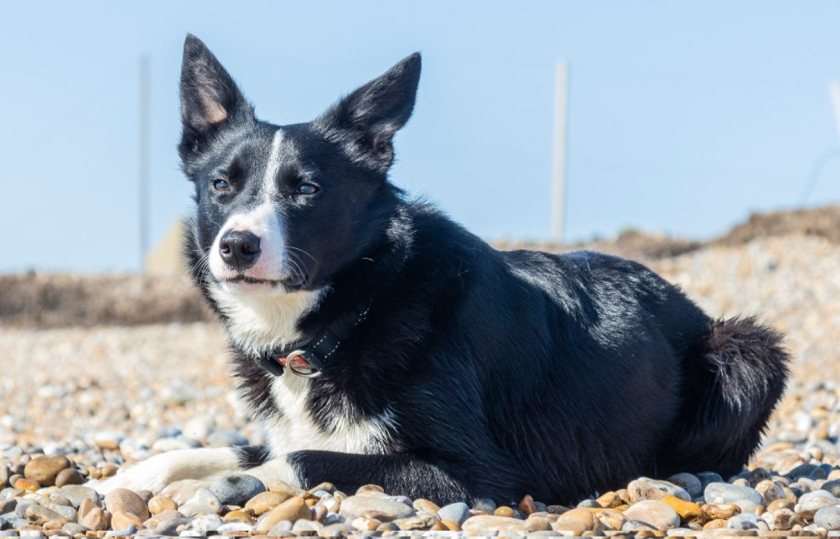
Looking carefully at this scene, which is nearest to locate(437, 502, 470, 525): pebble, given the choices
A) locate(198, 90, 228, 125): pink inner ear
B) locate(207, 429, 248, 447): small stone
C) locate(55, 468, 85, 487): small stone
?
locate(55, 468, 85, 487): small stone

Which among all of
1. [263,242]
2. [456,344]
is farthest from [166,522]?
[456,344]

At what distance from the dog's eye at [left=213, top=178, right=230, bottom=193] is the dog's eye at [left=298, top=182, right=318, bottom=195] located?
1.01 ft

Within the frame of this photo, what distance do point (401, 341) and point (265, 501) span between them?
85cm

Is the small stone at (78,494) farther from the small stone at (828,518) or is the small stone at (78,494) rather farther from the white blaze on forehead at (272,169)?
the small stone at (828,518)

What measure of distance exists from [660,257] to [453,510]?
1549 cm

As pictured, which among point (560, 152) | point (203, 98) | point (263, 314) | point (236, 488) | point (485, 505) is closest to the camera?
point (236, 488)

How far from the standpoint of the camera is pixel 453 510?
3.67m

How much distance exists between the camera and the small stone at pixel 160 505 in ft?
12.6

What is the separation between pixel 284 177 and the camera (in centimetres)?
423

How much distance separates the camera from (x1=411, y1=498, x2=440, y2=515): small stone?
3.68 metres

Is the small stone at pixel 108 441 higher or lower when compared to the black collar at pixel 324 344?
lower

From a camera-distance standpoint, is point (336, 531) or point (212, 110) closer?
point (336, 531)

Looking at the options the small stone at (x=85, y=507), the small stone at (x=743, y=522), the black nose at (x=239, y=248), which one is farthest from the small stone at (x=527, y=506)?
the small stone at (x=85, y=507)

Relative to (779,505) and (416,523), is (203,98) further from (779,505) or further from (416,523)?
(779,505)
